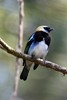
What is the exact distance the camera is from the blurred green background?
39.0 ft

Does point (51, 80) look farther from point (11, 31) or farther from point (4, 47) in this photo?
point (4, 47)

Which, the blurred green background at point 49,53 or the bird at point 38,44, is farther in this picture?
the blurred green background at point 49,53

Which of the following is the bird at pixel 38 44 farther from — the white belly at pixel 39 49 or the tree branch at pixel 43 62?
the tree branch at pixel 43 62

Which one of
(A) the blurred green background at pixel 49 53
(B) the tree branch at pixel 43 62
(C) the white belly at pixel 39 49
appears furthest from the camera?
(A) the blurred green background at pixel 49 53

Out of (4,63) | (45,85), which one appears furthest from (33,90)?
(4,63)

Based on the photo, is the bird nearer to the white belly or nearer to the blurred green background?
the white belly

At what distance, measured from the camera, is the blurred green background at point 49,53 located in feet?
39.0

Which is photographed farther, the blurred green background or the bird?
the blurred green background

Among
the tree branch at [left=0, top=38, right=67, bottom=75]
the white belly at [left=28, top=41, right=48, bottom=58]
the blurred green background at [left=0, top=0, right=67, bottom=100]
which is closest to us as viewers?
the tree branch at [left=0, top=38, right=67, bottom=75]

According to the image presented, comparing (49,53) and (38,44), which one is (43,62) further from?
(49,53)

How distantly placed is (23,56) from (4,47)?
0.18 m

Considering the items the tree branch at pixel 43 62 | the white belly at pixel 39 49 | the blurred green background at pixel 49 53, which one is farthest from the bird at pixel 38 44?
the blurred green background at pixel 49 53

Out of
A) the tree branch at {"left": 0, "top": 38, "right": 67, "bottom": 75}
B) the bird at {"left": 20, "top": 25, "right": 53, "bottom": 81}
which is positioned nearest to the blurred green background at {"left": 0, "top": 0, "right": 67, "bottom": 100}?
the bird at {"left": 20, "top": 25, "right": 53, "bottom": 81}

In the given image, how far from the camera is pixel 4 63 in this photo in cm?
1191
